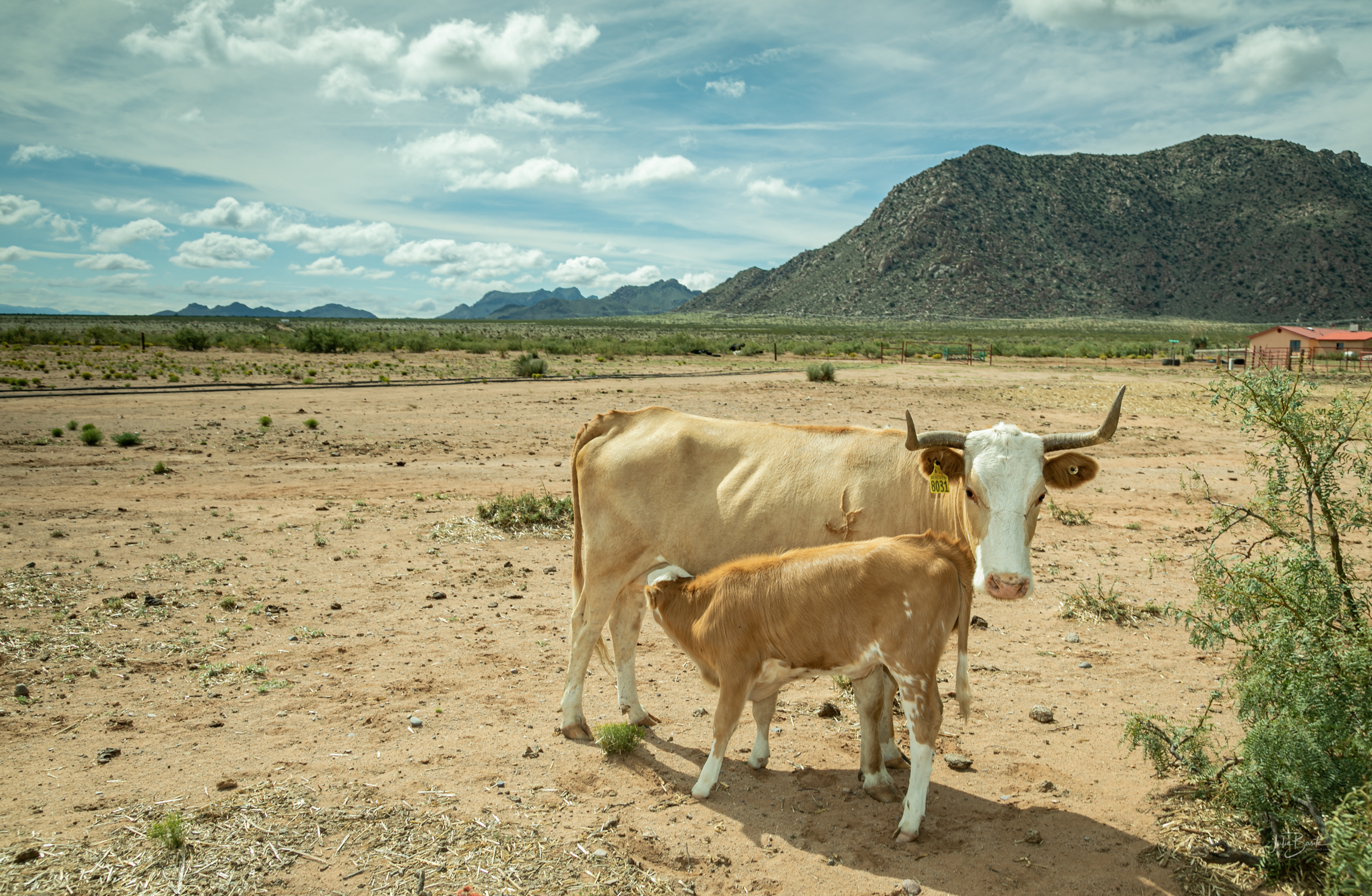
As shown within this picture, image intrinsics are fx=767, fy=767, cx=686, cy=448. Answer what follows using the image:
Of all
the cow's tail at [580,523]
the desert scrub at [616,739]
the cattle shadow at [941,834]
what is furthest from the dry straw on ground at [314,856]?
the cow's tail at [580,523]

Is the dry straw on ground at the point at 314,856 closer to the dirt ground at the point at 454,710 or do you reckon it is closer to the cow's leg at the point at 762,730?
the dirt ground at the point at 454,710

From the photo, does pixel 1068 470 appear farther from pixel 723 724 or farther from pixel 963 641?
pixel 723 724

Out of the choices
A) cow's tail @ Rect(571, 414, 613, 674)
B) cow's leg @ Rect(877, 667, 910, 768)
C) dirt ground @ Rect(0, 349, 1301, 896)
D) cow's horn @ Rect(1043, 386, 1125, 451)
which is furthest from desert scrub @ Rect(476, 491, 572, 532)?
cow's horn @ Rect(1043, 386, 1125, 451)

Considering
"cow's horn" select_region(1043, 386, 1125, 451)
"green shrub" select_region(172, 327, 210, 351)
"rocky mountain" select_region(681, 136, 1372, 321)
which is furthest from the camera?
"rocky mountain" select_region(681, 136, 1372, 321)

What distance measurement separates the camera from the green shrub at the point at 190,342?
5100 cm

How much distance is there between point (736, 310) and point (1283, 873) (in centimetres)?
19460

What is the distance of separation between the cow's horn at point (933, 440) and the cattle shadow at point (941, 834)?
7.65ft

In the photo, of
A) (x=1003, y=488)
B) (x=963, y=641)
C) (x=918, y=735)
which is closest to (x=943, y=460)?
(x=1003, y=488)

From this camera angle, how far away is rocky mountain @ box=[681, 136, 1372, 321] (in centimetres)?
13238

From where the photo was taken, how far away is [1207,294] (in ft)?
455

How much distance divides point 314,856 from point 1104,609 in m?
7.63

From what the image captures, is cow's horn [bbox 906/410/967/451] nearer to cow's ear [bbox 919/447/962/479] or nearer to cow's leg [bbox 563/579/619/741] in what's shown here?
cow's ear [bbox 919/447/962/479]

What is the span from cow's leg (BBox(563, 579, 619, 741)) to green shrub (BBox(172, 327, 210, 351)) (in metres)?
54.9

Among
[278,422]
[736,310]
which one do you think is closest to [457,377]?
[278,422]
